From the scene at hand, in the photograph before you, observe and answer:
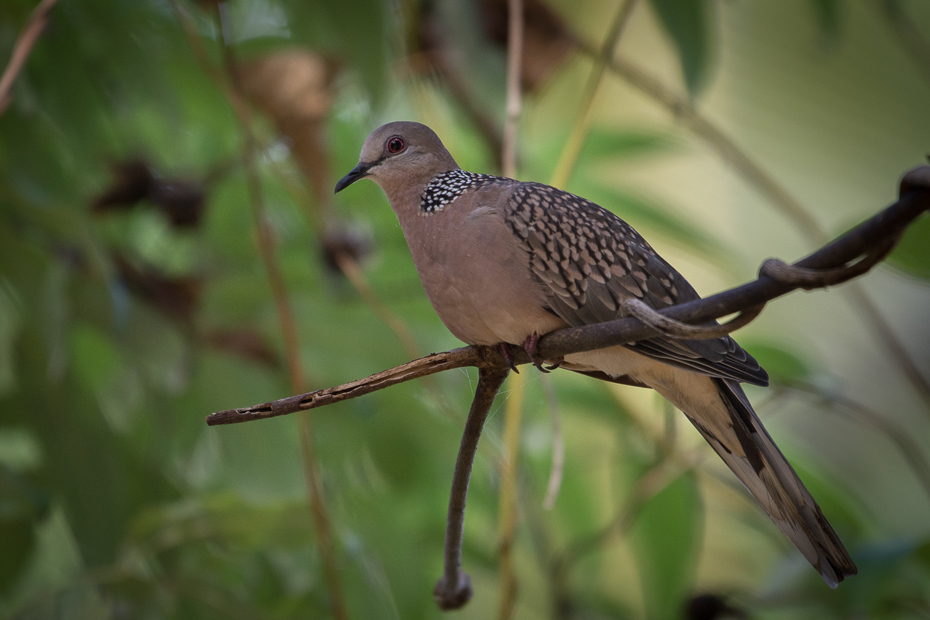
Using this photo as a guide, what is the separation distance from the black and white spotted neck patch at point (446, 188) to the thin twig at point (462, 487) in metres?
0.25

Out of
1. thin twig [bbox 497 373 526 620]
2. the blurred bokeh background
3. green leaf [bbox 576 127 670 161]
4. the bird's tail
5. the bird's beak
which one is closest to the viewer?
the bird's tail

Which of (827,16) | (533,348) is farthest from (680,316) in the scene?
(827,16)

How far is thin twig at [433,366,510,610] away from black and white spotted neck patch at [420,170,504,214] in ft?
0.81

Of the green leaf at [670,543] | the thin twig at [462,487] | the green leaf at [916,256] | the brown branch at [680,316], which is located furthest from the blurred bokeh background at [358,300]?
the brown branch at [680,316]

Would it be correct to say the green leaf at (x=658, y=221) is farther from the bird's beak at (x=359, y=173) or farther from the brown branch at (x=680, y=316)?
the brown branch at (x=680, y=316)

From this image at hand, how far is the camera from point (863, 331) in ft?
11.1

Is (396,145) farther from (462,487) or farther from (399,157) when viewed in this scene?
(462,487)

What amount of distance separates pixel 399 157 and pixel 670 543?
1842mm

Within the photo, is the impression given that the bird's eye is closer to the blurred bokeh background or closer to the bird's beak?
the bird's beak

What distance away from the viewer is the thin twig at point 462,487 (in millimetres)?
924

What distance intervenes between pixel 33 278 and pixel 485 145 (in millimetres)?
1327

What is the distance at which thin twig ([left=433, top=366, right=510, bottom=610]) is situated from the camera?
3.03ft

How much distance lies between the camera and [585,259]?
1.06 metres

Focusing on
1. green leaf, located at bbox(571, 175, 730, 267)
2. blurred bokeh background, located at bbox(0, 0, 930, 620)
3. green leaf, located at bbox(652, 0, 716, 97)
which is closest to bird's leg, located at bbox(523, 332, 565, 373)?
blurred bokeh background, located at bbox(0, 0, 930, 620)
